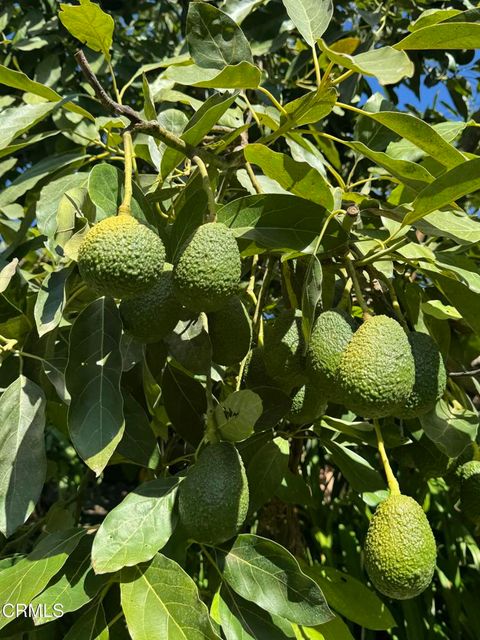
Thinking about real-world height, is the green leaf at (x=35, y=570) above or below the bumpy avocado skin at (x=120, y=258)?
below

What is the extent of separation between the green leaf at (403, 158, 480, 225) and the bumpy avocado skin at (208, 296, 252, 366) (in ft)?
1.00

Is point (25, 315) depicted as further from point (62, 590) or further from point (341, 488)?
point (341, 488)

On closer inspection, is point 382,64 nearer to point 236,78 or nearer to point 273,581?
point 236,78

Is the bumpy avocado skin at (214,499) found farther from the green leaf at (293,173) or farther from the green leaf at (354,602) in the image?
the green leaf at (354,602)

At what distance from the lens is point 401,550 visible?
995mm

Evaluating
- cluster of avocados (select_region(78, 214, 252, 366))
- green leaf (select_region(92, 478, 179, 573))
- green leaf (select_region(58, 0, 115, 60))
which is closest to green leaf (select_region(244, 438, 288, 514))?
green leaf (select_region(92, 478, 179, 573))

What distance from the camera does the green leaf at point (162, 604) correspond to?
1002 millimetres

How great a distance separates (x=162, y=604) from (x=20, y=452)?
0.33 m

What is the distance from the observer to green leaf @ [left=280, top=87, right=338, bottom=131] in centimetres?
104

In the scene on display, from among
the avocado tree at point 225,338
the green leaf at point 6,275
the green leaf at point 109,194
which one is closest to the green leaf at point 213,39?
the avocado tree at point 225,338

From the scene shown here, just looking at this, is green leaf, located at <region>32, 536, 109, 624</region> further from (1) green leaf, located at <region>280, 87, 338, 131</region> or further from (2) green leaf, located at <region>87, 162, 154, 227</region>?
(1) green leaf, located at <region>280, 87, 338, 131</region>

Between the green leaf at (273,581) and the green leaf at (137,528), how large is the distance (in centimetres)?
14

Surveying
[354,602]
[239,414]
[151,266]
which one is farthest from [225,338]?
[354,602]

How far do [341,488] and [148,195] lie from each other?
5.80ft
